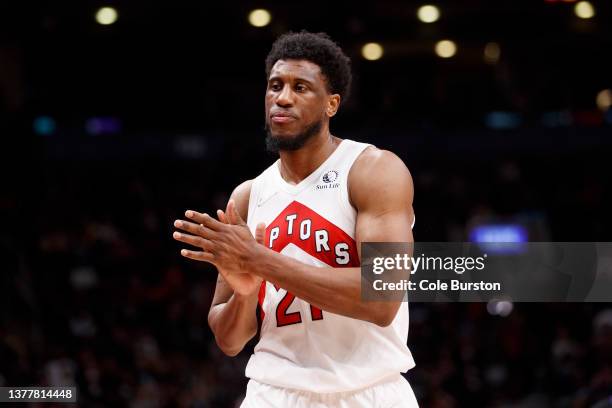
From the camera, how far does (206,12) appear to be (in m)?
14.1

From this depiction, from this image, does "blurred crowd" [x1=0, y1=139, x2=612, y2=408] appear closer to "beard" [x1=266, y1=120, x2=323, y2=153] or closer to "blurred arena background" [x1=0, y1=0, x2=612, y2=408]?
"blurred arena background" [x1=0, y1=0, x2=612, y2=408]

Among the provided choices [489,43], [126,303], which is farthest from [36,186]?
[489,43]

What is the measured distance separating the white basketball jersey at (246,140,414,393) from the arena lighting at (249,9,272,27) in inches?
371

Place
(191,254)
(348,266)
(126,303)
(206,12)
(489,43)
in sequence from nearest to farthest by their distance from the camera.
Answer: (191,254), (348,266), (126,303), (206,12), (489,43)

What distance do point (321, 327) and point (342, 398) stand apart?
1.14 ft

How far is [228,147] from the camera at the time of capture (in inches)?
593

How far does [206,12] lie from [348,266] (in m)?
10.0

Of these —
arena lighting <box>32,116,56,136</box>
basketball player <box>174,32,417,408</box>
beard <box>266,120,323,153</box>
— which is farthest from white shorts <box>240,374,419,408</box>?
arena lighting <box>32,116,56,136</box>

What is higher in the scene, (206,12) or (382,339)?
(206,12)

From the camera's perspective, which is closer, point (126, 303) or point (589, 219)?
point (126, 303)

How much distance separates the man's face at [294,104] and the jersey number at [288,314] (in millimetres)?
764

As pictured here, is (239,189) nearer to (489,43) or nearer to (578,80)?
(489,43)

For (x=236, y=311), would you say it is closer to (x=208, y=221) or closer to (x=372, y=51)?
(x=208, y=221)

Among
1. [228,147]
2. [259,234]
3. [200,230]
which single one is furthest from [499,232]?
[200,230]
